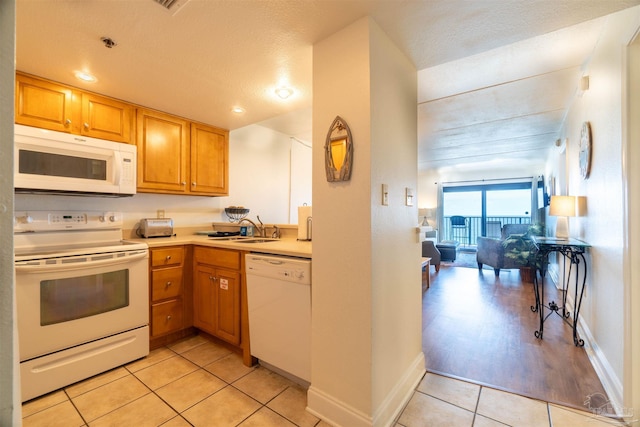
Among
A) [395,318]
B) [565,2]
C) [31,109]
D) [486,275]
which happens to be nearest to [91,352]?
[31,109]

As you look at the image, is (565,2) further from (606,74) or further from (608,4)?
(606,74)

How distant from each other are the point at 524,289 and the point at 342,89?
4.30m

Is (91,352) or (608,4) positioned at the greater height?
(608,4)

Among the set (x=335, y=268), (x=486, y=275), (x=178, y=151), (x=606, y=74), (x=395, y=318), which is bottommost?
(x=486, y=275)

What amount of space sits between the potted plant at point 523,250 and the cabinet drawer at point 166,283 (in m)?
4.28

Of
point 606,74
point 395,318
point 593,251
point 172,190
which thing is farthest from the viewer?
point 172,190

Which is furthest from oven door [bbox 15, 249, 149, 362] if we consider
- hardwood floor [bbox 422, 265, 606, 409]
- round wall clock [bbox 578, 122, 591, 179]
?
round wall clock [bbox 578, 122, 591, 179]

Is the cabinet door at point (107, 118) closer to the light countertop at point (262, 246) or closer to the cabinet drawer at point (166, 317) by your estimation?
the light countertop at point (262, 246)

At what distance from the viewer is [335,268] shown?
5.04 ft

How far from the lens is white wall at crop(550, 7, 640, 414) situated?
63.9 inches

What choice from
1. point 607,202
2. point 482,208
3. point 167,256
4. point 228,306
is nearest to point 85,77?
point 167,256

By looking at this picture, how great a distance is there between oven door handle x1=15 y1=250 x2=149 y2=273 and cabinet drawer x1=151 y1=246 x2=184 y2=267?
109 mm

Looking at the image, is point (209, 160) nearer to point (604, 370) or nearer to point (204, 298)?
point (204, 298)

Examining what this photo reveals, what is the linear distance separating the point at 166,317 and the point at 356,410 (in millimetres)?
1782
